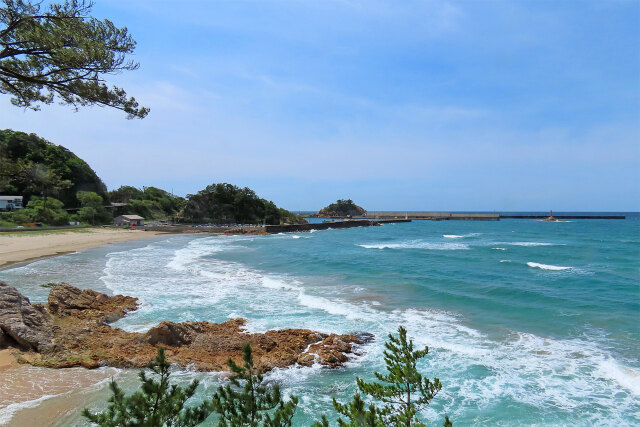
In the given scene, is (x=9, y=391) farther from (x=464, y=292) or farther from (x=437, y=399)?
(x=464, y=292)

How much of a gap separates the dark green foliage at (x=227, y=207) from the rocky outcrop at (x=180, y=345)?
64.8 m

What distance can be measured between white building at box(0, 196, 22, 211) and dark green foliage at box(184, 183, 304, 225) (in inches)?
1031

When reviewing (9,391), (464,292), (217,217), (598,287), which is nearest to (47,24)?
(9,391)

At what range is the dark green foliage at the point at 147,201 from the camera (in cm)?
7781

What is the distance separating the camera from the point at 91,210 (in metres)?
62.3

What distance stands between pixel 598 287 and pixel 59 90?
964 inches

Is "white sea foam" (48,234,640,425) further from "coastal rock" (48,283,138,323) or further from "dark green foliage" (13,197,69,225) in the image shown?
"dark green foliage" (13,197,69,225)

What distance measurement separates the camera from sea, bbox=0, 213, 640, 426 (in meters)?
7.96

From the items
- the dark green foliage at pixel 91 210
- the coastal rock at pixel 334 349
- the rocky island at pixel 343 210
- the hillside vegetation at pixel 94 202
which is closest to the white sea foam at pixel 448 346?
the coastal rock at pixel 334 349

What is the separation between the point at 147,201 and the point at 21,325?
274 feet

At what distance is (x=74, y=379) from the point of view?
8344mm

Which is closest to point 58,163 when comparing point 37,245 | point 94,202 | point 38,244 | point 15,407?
point 94,202

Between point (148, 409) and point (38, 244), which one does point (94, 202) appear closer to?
point (38, 244)

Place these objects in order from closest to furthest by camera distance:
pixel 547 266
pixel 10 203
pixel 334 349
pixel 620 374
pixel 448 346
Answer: pixel 620 374 → pixel 334 349 → pixel 448 346 → pixel 547 266 → pixel 10 203
